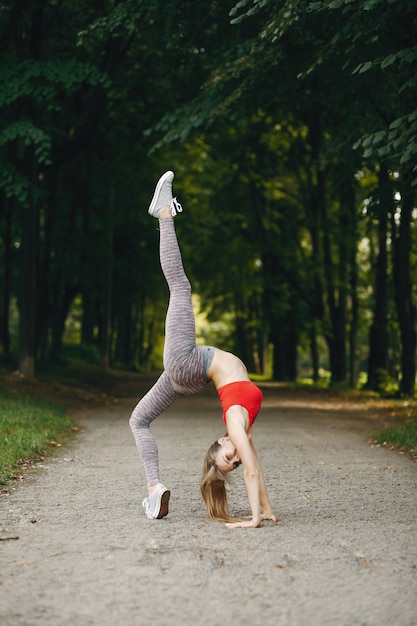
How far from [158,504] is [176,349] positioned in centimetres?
116

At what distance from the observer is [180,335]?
6172mm

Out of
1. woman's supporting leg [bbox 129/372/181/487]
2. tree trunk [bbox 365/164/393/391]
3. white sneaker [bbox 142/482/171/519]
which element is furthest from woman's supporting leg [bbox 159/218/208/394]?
tree trunk [bbox 365/164/393/391]

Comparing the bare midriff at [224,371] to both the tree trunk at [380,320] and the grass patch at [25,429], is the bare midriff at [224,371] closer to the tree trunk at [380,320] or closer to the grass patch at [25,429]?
the grass patch at [25,429]

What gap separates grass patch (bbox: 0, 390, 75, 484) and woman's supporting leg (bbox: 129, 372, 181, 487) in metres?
1.95

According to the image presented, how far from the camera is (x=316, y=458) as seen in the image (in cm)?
1012

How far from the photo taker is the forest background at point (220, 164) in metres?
14.2

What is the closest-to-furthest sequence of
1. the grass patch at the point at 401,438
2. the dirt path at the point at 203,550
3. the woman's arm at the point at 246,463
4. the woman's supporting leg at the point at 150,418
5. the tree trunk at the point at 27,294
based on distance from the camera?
the dirt path at the point at 203,550 → the woman's arm at the point at 246,463 → the woman's supporting leg at the point at 150,418 → the grass patch at the point at 401,438 → the tree trunk at the point at 27,294

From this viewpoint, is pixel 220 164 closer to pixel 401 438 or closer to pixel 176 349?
pixel 401 438

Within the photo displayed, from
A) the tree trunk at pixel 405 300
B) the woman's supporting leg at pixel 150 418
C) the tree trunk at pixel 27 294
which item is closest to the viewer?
the woman's supporting leg at pixel 150 418

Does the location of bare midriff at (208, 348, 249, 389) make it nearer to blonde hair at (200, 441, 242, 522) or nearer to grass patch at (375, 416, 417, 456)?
blonde hair at (200, 441, 242, 522)

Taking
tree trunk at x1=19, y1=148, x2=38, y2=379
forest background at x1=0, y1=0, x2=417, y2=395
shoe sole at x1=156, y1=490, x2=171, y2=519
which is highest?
forest background at x1=0, y1=0, x2=417, y2=395

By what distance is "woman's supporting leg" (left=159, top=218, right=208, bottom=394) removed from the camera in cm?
616

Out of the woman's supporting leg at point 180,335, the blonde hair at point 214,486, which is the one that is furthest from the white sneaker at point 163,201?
the blonde hair at point 214,486

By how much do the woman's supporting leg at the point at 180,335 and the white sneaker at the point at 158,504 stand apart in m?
0.81
